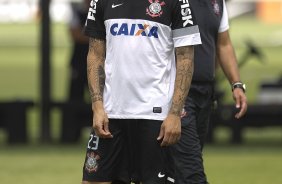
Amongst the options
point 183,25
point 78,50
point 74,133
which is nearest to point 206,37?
point 183,25

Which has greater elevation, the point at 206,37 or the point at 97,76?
the point at 206,37

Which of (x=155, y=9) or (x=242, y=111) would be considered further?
(x=242, y=111)

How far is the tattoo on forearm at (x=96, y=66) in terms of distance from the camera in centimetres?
638

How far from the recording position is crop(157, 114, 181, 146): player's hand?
6.12 metres

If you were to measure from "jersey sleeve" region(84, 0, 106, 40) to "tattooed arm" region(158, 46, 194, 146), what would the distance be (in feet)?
1.59

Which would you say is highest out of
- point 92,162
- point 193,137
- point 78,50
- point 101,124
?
point 78,50

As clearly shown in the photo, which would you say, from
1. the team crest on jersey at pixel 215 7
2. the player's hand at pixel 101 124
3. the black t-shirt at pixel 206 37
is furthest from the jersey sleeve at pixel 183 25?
the team crest on jersey at pixel 215 7

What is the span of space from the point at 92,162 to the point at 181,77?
733mm

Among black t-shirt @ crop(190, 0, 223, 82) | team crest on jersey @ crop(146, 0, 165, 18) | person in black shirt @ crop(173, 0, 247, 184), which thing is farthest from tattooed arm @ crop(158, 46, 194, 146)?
black t-shirt @ crop(190, 0, 223, 82)

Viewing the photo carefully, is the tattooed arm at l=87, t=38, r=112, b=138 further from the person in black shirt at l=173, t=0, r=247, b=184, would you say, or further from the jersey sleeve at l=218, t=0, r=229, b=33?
the jersey sleeve at l=218, t=0, r=229, b=33

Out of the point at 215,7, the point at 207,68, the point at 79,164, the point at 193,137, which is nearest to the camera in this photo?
the point at 193,137

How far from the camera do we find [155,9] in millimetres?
6176

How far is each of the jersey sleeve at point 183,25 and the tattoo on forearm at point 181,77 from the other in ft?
0.16

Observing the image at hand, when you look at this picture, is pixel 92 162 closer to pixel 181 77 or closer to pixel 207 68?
pixel 181 77
